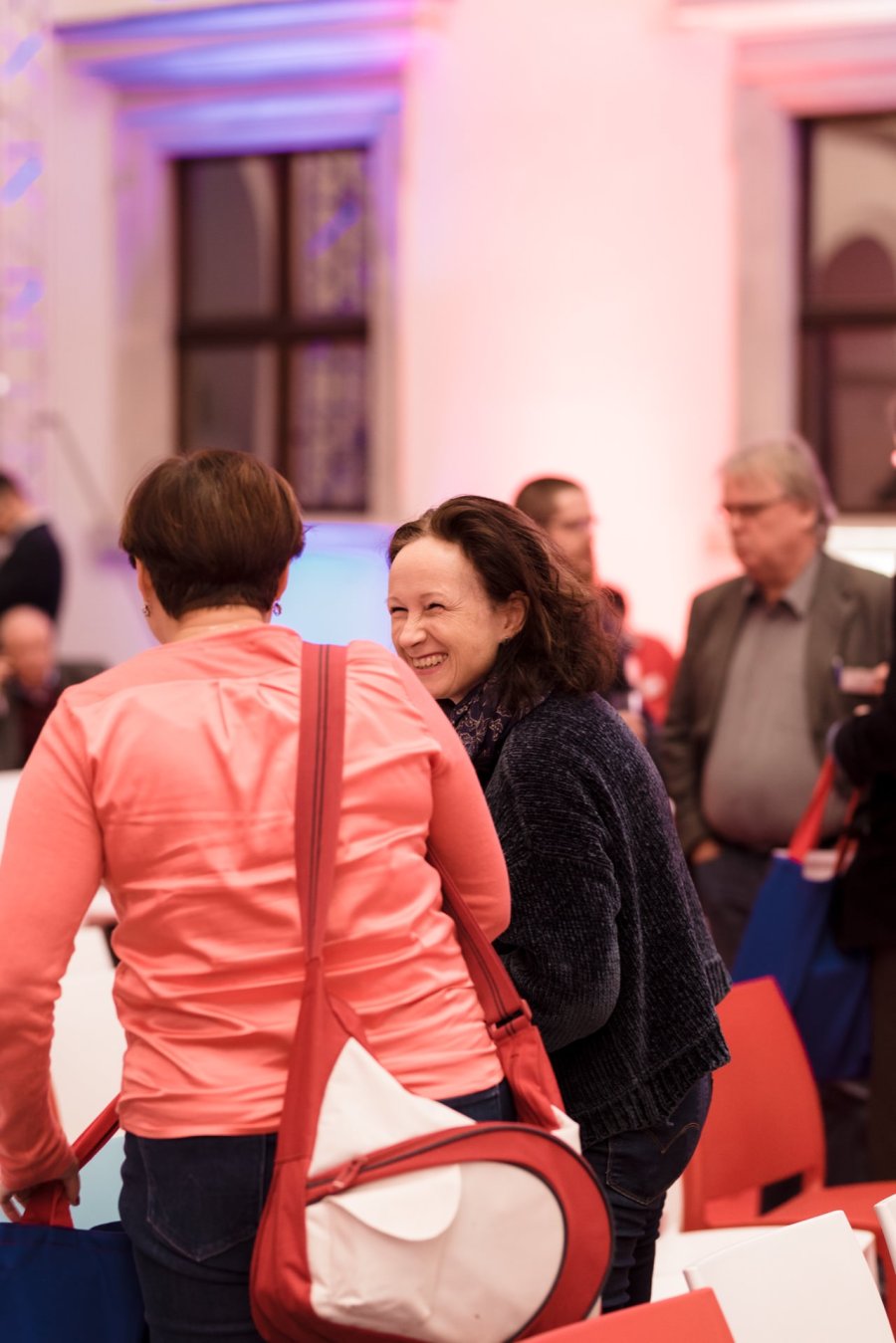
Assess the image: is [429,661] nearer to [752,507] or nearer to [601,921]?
[601,921]

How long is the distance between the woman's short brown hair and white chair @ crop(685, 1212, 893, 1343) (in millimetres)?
973

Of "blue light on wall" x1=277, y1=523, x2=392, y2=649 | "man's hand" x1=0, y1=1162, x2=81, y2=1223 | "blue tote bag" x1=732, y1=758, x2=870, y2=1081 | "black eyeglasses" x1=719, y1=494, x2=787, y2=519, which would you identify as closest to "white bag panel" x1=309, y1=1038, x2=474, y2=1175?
"man's hand" x1=0, y1=1162, x2=81, y2=1223

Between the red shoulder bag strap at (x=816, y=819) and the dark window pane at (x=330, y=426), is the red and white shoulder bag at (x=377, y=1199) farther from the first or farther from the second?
the dark window pane at (x=330, y=426)

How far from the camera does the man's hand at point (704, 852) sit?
4.25m

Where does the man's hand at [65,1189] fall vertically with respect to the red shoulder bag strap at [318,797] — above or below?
below

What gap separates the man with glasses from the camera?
13.5 feet

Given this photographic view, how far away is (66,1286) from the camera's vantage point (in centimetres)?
187

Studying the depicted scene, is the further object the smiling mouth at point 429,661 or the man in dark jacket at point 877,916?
the man in dark jacket at point 877,916

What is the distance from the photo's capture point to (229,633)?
178 cm

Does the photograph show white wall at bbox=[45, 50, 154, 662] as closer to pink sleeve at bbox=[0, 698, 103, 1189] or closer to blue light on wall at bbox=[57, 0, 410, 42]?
blue light on wall at bbox=[57, 0, 410, 42]

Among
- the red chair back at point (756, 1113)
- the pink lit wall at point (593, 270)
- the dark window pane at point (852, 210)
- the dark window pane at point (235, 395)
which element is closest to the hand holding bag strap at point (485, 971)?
the red chair back at point (756, 1113)

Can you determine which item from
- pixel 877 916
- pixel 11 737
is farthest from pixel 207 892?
pixel 11 737

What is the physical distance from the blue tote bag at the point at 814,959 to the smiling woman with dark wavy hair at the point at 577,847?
1.63m

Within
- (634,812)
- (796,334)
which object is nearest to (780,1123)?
(634,812)
